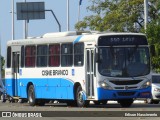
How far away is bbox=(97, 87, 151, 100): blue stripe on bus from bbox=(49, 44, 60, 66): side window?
384 cm

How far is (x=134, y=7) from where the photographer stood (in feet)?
222

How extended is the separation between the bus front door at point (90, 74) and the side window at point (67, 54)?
1457 mm

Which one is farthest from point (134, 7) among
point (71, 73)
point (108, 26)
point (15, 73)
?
point (71, 73)

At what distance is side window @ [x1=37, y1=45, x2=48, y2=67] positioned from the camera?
36812mm

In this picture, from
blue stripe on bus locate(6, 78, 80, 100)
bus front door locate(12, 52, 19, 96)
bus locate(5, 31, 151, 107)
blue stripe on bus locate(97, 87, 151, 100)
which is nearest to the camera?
blue stripe on bus locate(97, 87, 151, 100)

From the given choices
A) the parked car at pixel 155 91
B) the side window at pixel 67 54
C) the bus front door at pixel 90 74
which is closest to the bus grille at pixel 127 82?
the bus front door at pixel 90 74

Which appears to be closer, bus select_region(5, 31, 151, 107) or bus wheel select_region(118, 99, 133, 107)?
bus select_region(5, 31, 151, 107)

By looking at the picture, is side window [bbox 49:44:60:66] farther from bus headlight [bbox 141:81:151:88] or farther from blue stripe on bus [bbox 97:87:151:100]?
bus headlight [bbox 141:81:151:88]

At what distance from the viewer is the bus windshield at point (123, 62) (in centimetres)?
3275

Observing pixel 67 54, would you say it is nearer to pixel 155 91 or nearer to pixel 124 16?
pixel 155 91

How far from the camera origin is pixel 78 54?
112ft

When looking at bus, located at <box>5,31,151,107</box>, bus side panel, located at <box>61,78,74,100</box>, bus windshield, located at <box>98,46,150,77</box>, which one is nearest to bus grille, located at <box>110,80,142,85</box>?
bus, located at <box>5,31,151,107</box>

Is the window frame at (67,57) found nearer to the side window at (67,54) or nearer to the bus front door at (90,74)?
the side window at (67,54)

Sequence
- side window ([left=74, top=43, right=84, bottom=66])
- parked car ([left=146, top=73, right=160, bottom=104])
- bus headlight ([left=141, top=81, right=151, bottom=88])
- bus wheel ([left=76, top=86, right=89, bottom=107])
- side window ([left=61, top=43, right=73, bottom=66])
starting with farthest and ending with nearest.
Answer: parked car ([left=146, top=73, right=160, bottom=104]) < side window ([left=61, top=43, right=73, bottom=66]) < side window ([left=74, top=43, right=84, bottom=66]) < bus wheel ([left=76, top=86, right=89, bottom=107]) < bus headlight ([left=141, top=81, right=151, bottom=88])
